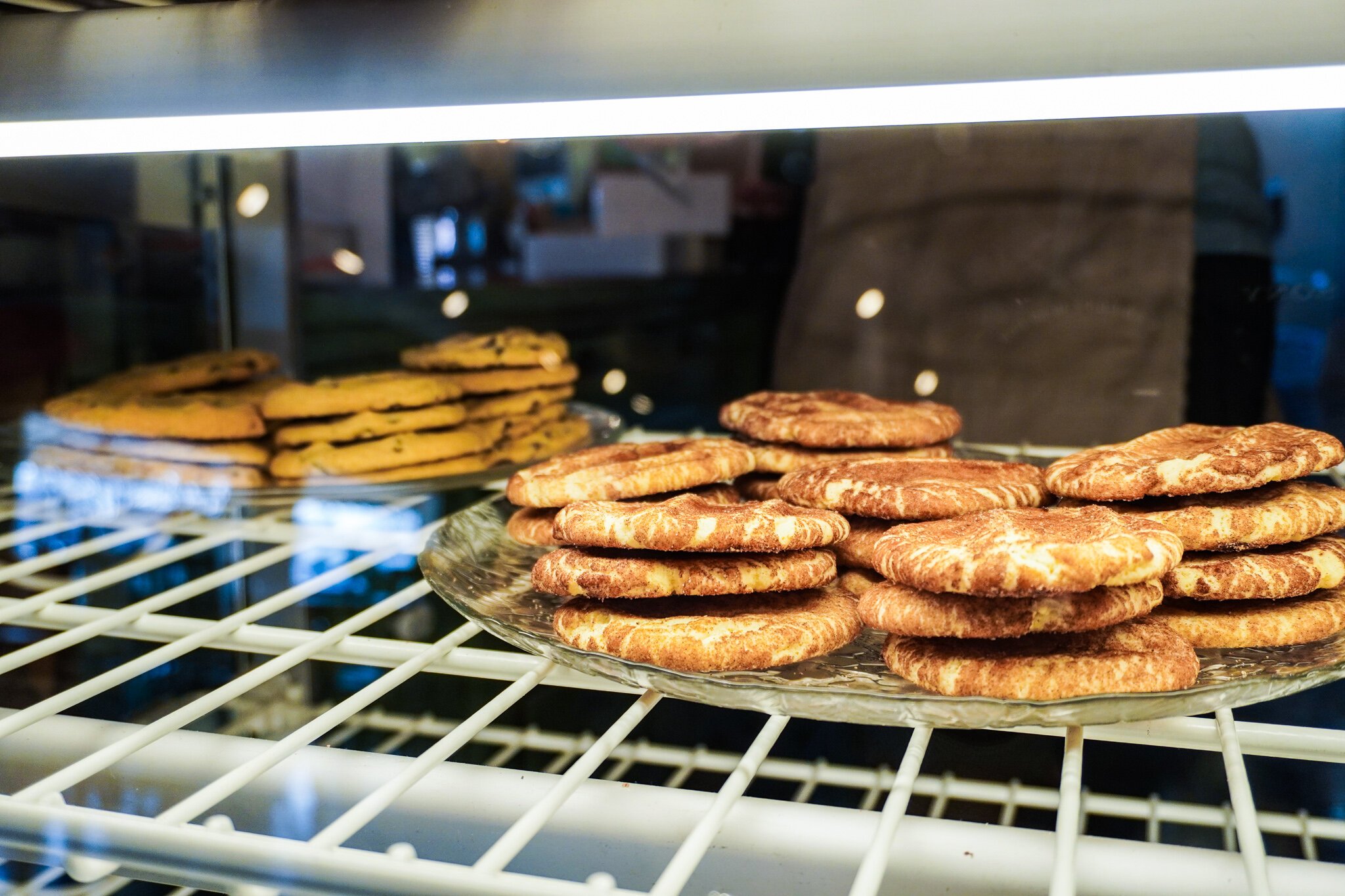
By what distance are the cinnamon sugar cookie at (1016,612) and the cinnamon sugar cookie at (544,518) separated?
0.29 metres

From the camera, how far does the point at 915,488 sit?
2.91 feet

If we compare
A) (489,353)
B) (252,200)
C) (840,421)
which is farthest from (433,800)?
(252,200)

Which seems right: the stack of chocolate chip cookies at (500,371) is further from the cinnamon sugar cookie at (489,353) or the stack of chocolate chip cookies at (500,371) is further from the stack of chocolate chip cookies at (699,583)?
the stack of chocolate chip cookies at (699,583)

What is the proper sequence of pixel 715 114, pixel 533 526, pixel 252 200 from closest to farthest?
pixel 715 114 < pixel 533 526 < pixel 252 200

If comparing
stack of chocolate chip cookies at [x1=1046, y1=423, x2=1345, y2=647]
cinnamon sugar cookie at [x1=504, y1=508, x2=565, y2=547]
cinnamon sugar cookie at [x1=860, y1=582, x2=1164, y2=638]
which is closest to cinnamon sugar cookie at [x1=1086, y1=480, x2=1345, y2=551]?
stack of chocolate chip cookies at [x1=1046, y1=423, x2=1345, y2=647]

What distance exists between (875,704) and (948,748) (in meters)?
0.43

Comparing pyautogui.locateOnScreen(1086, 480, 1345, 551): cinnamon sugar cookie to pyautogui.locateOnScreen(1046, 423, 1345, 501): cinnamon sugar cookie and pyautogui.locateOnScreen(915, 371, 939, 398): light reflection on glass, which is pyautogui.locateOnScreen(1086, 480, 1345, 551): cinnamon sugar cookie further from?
pyautogui.locateOnScreen(915, 371, 939, 398): light reflection on glass

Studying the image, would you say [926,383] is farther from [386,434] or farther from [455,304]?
[386,434]

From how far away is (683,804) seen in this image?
2.35 ft

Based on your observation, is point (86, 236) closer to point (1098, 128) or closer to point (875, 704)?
point (875, 704)

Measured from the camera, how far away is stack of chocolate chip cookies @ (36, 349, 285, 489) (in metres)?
1.35

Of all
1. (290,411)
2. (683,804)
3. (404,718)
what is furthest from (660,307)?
(683,804)

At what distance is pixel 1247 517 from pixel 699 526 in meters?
0.42

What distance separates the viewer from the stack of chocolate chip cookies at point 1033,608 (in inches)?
25.8
